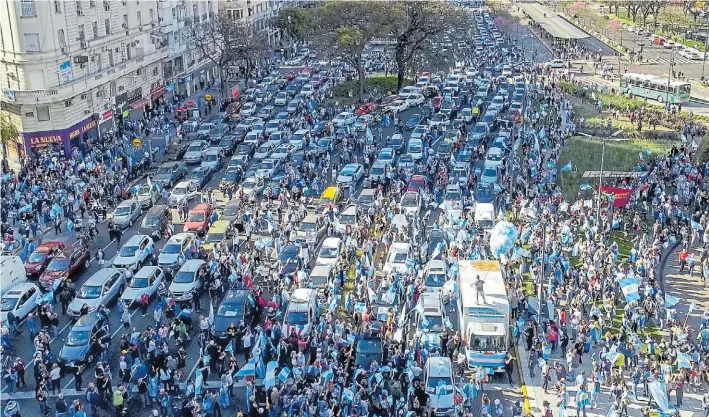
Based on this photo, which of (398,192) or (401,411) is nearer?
(401,411)

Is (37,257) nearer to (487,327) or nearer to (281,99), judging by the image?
(487,327)

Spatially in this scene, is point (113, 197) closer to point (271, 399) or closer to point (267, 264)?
point (267, 264)

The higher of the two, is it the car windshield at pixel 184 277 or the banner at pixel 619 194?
the banner at pixel 619 194

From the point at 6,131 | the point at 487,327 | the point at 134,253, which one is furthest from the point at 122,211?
the point at 487,327

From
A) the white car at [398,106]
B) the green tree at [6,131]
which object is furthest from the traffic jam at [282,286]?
the green tree at [6,131]

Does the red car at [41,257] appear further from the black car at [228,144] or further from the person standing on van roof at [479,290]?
the black car at [228,144]

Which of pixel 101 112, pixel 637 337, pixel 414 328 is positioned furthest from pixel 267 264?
pixel 101 112

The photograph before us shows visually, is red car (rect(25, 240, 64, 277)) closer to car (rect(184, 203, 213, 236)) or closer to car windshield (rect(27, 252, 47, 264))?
car windshield (rect(27, 252, 47, 264))

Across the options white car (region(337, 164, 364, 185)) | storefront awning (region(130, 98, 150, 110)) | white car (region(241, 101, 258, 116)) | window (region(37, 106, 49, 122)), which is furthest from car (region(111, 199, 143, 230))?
storefront awning (region(130, 98, 150, 110))
